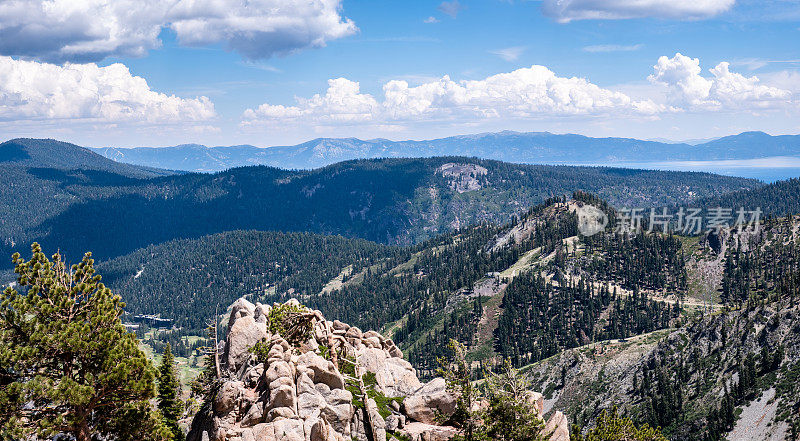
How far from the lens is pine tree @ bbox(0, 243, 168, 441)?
36375mm

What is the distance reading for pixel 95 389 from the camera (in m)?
39.4

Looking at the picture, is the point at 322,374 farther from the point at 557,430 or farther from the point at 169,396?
the point at 169,396

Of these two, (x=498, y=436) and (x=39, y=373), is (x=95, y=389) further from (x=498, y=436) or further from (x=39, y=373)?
(x=498, y=436)

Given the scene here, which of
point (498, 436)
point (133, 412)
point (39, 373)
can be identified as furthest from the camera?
point (498, 436)

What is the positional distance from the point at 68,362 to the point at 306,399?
20.1 m

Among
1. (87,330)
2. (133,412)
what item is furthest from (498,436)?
(87,330)

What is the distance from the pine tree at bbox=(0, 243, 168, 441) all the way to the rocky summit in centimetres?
739

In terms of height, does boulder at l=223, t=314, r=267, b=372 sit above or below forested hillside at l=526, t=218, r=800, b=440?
above

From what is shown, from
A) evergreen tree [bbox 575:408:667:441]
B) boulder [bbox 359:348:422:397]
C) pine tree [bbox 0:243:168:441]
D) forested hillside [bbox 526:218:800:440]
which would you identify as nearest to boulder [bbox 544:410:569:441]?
evergreen tree [bbox 575:408:667:441]

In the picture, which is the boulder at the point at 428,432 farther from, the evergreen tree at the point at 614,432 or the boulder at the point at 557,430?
the evergreen tree at the point at 614,432

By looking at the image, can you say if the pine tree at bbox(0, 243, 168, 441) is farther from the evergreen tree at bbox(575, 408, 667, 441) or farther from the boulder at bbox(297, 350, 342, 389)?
the evergreen tree at bbox(575, 408, 667, 441)

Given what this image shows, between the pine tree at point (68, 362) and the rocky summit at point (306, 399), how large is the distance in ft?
24.2

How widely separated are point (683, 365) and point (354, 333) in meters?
109

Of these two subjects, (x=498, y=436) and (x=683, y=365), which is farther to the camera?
(x=683, y=365)
